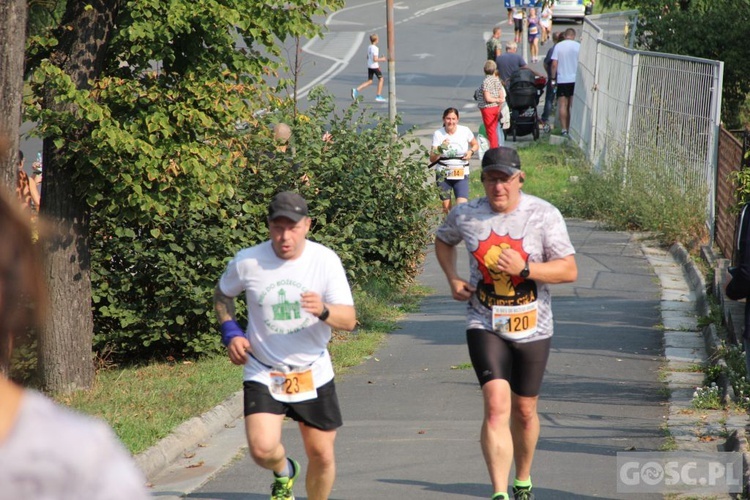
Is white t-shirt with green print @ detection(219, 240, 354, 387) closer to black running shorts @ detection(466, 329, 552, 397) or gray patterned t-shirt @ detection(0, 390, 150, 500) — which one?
black running shorts @ detection(466, 329, 552, 397)

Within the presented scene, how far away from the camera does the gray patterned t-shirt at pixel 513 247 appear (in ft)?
19.1

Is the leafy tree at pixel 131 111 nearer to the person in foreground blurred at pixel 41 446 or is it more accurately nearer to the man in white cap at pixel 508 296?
the man in white cap at pixel 508 296

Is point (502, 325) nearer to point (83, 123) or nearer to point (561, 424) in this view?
point (561, 424)

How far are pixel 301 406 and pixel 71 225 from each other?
4.26 metres

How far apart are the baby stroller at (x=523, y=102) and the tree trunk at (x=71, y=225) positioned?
49.9ft

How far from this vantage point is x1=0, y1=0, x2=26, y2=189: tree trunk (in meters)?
7.62

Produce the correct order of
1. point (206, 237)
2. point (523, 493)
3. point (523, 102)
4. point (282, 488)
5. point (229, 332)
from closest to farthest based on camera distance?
point (229, 332) < point (282, 488) < point (523, 493) < point (206, 237) < point (523, 102)

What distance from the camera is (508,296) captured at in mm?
5820

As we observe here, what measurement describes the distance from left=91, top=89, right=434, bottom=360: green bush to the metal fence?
15.4 feet

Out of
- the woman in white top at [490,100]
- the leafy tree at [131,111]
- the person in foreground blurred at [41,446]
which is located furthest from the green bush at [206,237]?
the woman in white top at [490,100]

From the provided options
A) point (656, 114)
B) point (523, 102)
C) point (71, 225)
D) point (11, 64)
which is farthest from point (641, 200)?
point (11, 64)

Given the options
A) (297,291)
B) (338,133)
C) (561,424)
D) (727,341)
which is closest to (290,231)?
(297,291)

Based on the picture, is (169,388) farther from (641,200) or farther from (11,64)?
(641,200)

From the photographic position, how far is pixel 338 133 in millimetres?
12211
